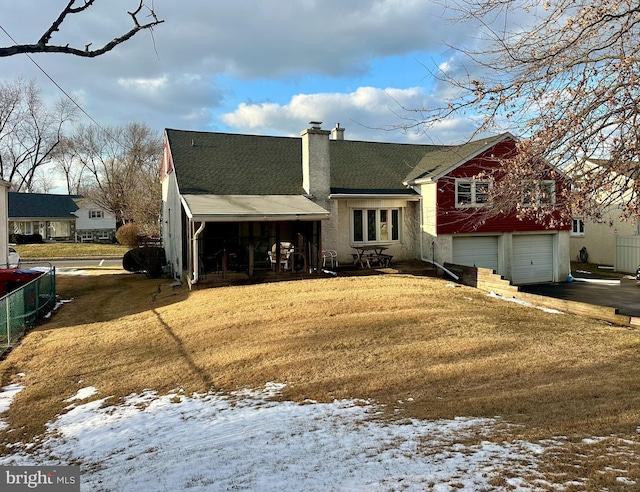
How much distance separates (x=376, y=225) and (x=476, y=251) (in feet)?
15.5

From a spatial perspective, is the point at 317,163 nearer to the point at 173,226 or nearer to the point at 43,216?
the point at 173,226

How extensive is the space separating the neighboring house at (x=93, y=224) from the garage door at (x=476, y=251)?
1766 inches

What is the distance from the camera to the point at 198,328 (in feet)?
35.3

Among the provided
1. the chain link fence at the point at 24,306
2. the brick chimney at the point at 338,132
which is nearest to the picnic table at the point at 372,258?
the brick chimney at the point at 338,132

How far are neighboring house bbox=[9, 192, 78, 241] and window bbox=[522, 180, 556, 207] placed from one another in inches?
2215

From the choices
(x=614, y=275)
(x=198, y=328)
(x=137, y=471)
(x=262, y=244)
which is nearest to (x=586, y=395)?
(x=137, y=471)

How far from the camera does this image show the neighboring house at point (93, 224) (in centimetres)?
5353

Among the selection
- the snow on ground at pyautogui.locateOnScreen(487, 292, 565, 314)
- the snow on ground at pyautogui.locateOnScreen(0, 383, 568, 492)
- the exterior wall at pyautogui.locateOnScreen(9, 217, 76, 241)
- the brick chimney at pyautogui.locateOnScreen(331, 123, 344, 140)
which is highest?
the brick chimney at pyautogui.locateOnScreen(331, 123, 344, 140)

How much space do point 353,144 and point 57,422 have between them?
19.5 m


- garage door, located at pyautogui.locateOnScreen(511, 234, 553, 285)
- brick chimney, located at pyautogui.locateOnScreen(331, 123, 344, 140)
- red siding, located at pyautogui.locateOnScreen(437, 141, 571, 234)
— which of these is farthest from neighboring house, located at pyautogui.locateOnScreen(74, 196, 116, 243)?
garage door, located at pyautogui.locateOnScreen(511, 234, 553, 285)

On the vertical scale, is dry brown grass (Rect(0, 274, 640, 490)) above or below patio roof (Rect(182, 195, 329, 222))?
below

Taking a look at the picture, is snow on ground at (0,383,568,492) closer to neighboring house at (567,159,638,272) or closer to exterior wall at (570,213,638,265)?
neighboring house at (567,159,638,272)

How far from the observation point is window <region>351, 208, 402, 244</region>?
19250 mm

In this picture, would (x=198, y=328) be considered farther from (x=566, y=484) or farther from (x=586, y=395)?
(x=566, y=484)
